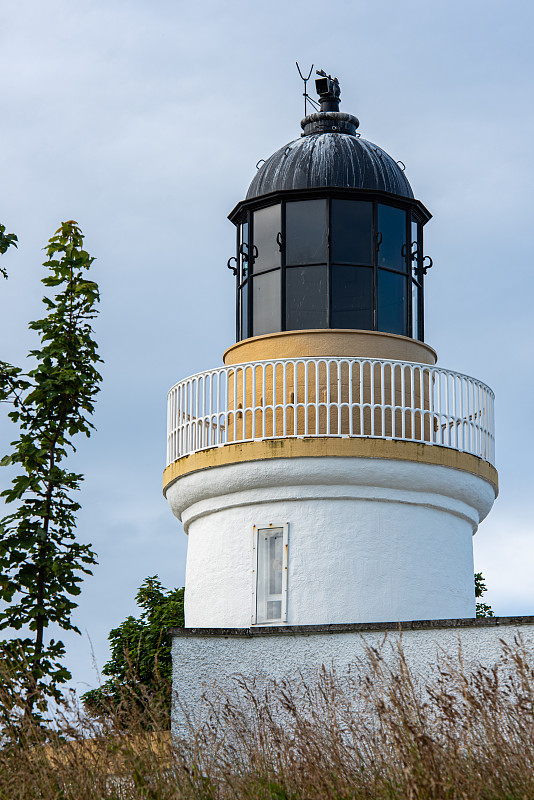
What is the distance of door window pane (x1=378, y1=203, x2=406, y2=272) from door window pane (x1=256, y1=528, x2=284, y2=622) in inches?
154

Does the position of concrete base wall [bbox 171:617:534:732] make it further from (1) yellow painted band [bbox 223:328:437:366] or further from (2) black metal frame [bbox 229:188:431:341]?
(2) black metal frame [bbox 229:188:431:341]

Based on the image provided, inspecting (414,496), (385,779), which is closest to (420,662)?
(385,779)

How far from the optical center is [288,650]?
12547 mm

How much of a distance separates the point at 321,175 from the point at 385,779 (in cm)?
987

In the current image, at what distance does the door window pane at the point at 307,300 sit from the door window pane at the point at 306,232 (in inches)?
6.3

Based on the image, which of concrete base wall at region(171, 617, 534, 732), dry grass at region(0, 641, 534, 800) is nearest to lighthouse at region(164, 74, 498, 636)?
concrete base wall at region(171, 617, 534, 732)

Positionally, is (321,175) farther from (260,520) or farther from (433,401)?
(260,520)

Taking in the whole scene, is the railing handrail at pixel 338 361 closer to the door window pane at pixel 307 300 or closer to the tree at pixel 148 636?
the door window pane at pixel 307 300

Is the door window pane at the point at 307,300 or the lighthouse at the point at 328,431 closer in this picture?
the lighthouse at the point at 328,431

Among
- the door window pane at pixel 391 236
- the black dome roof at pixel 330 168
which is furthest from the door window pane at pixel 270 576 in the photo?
the black dome roof at pixel 330 168

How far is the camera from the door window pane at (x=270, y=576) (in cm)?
1546

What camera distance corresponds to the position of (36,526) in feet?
41.8

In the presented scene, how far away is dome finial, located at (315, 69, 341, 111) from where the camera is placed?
18422 mm

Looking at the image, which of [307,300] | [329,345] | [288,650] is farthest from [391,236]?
[288,650]
